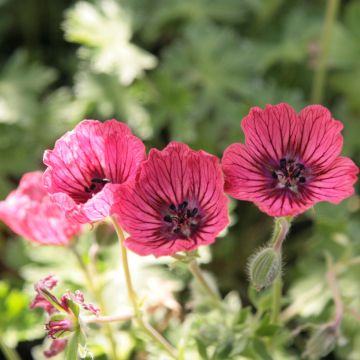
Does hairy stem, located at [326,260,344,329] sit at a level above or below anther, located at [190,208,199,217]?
below

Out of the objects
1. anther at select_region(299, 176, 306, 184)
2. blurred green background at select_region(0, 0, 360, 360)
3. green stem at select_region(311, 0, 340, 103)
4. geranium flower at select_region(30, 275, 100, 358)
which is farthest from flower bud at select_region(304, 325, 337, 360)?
green stem at select_region(311, 0, 340, 103)

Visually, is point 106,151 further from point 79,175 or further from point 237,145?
point 237,145

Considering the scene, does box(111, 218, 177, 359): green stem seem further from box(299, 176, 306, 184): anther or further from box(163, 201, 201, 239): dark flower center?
box(299, 176, 306, 184): anther

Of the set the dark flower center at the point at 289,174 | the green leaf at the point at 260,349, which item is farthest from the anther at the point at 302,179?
the green leaf at the point at 260,349

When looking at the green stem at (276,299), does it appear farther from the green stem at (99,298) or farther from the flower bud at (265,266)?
the green stem at (99,298)

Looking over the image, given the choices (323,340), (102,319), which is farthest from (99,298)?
(323,340)

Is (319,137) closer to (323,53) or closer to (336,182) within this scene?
(336,182)
